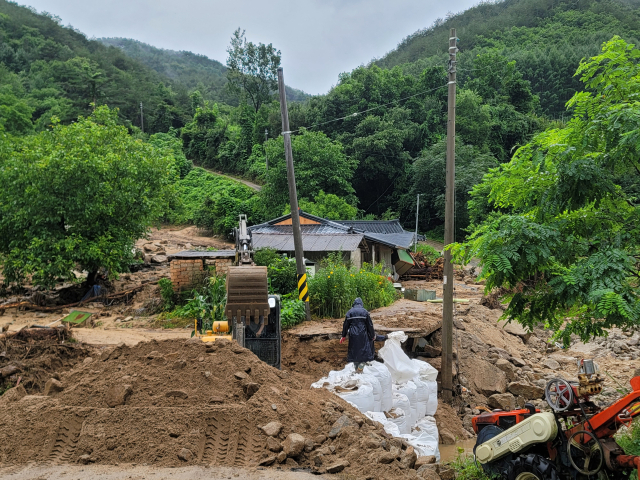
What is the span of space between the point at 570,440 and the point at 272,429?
10.9 feet

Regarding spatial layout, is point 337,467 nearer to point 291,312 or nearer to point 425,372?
point 425,372

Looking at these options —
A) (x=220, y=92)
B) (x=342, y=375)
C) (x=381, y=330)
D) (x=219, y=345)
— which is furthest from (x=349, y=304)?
(x=220, y=92)

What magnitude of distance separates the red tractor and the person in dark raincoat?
396cm

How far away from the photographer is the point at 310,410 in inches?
288

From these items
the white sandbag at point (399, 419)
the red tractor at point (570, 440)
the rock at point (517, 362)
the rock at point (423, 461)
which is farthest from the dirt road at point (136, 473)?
the rock at point (517, 362)

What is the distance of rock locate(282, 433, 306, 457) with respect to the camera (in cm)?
625

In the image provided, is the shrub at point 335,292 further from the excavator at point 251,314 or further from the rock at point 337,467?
the rock at point 337,467

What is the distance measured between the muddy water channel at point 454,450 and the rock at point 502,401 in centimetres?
160

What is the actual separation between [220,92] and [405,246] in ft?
213

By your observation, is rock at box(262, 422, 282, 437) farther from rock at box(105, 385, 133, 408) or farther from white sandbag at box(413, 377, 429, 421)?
white sandbag at box(413, 377, 429, 421)

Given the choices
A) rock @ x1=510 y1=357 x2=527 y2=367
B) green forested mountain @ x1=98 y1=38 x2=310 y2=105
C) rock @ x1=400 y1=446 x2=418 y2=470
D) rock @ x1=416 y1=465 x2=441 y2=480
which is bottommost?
rock @ x1=510 y1=357 x2=527 y2=367

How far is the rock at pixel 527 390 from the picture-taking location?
11.8 m

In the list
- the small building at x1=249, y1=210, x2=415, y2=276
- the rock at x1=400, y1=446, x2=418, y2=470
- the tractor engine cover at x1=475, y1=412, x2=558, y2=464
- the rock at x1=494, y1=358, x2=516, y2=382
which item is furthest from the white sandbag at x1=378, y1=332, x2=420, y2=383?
the small building at x1=249, y1=210, x2=415, y2=276

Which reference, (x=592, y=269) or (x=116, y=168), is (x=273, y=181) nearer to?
(x=116, y=168)
